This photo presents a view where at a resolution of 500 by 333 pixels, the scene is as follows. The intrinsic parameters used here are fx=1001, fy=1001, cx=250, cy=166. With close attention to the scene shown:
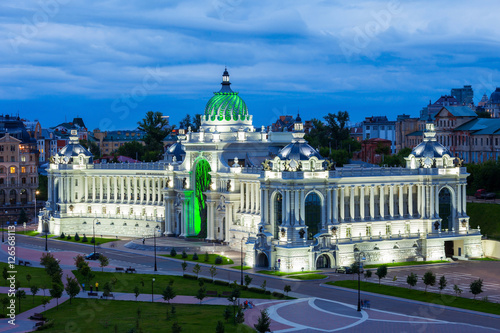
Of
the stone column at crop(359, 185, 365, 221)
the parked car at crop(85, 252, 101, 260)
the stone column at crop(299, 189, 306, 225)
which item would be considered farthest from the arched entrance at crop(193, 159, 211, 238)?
the stone column at crop(299, 189, 306, 225)

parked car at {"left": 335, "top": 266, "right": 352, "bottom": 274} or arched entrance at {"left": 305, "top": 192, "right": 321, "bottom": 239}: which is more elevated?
arched entrance at {"left": 305, "top": 192, "right": 321, "bottom": 239}

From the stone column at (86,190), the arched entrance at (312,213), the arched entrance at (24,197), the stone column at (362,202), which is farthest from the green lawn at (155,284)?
the arched entrance at (24,197)

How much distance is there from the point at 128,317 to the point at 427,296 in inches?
1065

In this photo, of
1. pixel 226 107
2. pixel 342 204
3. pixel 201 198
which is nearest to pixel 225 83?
pixel 226 107

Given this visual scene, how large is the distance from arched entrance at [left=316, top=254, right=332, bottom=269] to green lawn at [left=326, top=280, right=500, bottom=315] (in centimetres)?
988

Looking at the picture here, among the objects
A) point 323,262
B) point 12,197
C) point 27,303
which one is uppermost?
point 12,197

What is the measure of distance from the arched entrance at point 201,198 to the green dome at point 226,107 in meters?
6.36

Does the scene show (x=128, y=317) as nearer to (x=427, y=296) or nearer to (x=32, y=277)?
(x=32, y=277)

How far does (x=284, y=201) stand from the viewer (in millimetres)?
107062

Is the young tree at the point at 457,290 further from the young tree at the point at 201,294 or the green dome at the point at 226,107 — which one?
the green dome at the point at 226,107

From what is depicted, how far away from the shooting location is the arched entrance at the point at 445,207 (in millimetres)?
117688

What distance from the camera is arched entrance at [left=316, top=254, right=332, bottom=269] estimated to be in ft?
352

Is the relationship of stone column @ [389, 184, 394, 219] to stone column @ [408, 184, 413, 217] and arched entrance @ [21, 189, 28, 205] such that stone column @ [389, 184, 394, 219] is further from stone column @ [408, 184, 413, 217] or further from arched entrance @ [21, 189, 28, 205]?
arched entrance @ [21, 189, 28, 205]

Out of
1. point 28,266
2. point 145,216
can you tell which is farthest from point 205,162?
point 28,266
